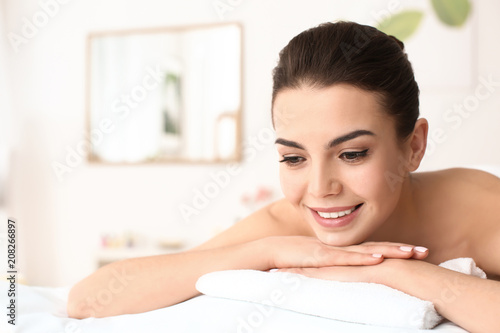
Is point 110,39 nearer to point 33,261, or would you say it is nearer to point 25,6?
point 25,6

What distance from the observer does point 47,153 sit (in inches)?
153

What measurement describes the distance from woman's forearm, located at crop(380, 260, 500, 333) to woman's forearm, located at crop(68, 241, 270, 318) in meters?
0.31

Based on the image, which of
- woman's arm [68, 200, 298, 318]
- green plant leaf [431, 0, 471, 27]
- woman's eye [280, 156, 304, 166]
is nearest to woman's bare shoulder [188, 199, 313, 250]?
woman's arm [68, 200, 298, 318]

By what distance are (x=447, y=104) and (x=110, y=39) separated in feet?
7.91

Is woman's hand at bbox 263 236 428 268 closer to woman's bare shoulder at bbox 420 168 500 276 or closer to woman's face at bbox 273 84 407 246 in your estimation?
woman's face at bbox 273 84 407 246

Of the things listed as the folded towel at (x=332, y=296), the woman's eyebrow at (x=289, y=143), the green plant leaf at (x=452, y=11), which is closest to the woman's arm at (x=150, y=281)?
the folded towel at (x=332, y=296)

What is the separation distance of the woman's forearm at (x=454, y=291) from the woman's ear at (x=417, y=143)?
0.34m

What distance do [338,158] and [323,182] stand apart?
58 millimetres

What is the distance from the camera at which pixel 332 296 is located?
0.82m

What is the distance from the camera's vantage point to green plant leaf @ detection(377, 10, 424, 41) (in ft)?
9.79

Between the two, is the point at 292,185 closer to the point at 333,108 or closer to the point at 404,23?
the point at 333,108

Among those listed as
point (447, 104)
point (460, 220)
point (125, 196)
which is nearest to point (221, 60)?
point (125, 196)

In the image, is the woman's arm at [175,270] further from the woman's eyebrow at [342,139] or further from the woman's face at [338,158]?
the woman's eyebrow at [342,139]

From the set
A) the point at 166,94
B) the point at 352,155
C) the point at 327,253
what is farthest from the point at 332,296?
the point at 166,94
